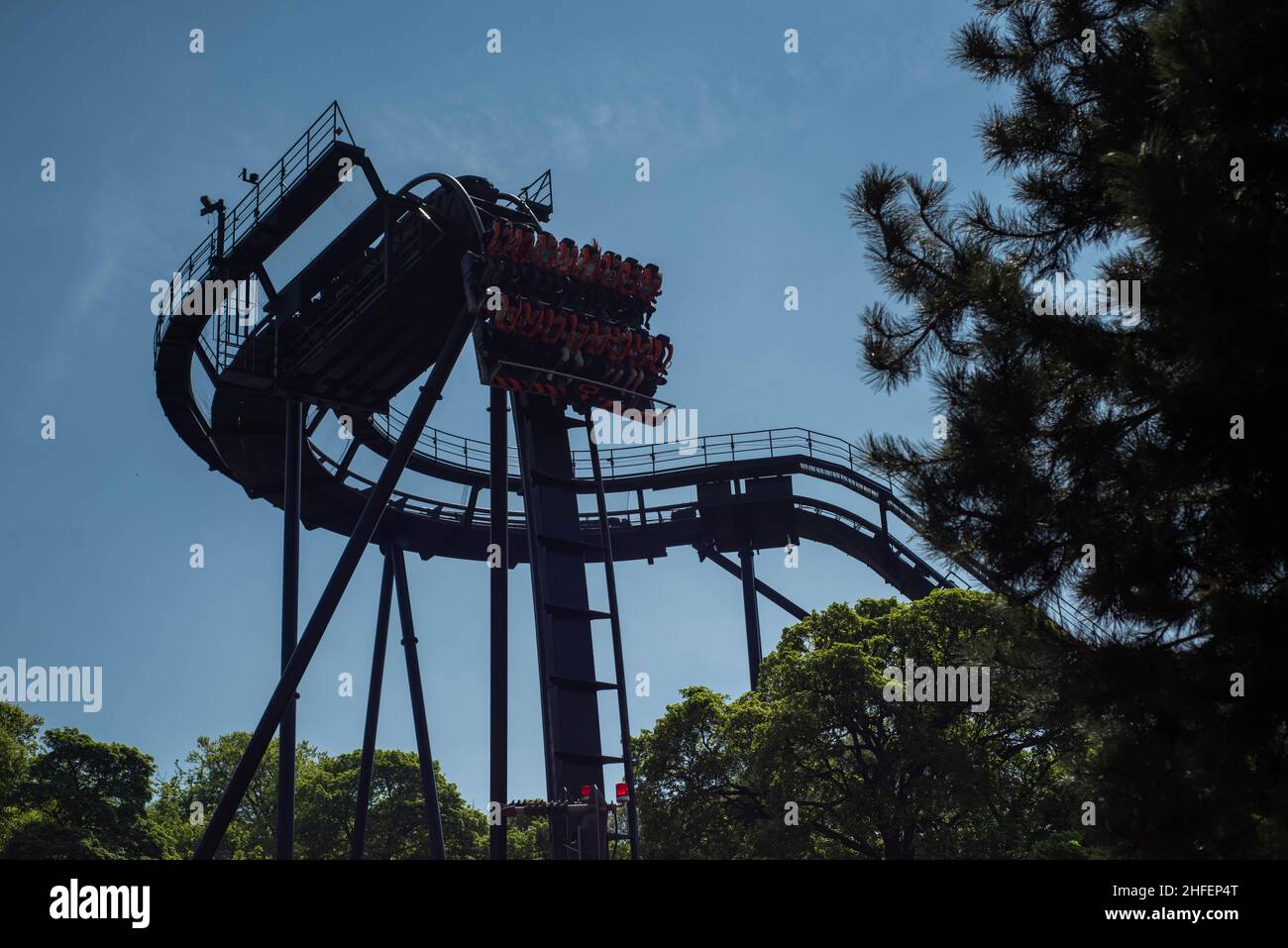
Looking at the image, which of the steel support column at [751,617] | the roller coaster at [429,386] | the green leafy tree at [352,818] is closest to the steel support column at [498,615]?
the roller coaster at [429,386]

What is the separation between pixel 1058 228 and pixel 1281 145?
→ 2346 mm

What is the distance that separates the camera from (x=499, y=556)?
23078mm

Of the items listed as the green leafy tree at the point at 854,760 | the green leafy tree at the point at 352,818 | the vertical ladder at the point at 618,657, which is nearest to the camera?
the vertical ladder at the point at 618,657

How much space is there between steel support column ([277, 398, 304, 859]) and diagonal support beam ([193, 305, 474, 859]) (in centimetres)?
45

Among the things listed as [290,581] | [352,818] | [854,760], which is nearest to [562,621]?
[290,581]

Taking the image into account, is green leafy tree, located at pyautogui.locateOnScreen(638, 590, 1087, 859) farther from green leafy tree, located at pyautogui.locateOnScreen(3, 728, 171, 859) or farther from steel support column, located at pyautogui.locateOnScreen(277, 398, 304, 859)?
green leafy tree, located at pyautogui.locateOnScreen(3, 728, 171, 859)

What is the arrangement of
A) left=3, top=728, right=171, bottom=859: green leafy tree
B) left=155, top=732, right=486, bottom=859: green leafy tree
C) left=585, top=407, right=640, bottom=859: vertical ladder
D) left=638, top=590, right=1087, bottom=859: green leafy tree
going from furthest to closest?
left=155, top=732, right=486, bottom=859: green leafy tree → left=3, top=728, right=171, bottom=859: green leafy tree → left=638, top=590, right=1087, bottom=859: green leafy tree → left=585, top=407, right=640, bottom=859: vertical ladder

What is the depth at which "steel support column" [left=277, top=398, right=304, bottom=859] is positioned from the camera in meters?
23.6

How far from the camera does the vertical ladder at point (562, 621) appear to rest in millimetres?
21781

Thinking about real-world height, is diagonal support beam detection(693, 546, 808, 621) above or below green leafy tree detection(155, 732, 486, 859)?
above

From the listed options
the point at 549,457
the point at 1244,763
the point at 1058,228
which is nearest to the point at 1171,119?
the point at 1058,228

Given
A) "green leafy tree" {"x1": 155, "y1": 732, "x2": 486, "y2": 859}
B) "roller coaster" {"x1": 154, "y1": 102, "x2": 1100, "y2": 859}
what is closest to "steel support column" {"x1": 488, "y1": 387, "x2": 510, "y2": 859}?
"roller coaster" {"x1": 154, "y1": 102, "x2": 1100, "y2": 859}

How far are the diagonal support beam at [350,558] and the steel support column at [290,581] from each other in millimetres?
454

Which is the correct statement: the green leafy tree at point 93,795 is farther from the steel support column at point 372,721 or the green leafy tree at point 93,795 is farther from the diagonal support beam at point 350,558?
the diagonal support beam at point 350,558
